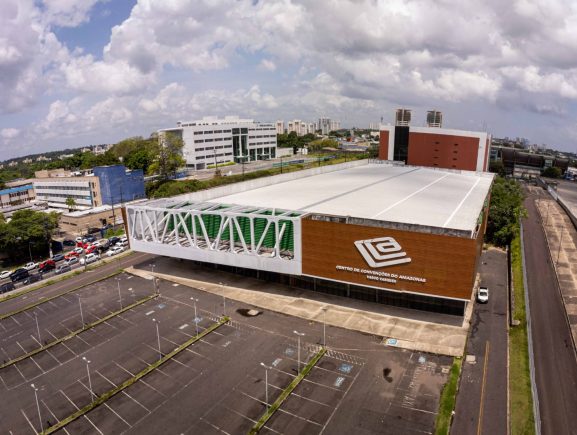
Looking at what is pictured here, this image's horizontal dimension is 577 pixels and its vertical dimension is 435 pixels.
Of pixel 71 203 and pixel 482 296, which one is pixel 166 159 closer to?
pixel 71 203

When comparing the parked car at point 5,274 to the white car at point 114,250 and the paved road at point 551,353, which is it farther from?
the paved road at point 551,353

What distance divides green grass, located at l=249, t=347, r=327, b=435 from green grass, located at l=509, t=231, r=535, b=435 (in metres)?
18.2

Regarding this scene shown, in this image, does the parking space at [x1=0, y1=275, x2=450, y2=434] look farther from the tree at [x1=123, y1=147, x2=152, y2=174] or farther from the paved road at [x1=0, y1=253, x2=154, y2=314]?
the tree at [x1=123, y1=147, x2=152, y2=174]

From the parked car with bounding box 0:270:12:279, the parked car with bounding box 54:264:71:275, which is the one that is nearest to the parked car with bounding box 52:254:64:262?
the parked car with bounding box 54:264:71:275

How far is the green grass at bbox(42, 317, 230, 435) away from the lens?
33.7m

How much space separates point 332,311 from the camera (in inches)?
2079

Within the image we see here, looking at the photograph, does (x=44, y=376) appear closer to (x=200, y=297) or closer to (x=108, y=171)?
(x=200, y=297)

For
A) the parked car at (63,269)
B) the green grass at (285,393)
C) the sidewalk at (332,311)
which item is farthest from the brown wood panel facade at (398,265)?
the parked car at (63,269)

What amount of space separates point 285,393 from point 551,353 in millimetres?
29922

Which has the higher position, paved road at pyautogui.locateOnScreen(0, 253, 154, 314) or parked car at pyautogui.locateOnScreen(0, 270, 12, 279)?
paved road at pyautogui.locateOnScreen(0, 253, 154, 314)

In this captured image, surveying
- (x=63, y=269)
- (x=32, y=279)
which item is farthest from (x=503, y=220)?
(x=32, y=279)

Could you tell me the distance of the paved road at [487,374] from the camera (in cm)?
3291

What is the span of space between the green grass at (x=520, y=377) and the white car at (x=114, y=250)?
71910 millimetres

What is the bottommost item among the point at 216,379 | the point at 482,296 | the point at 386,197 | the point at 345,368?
the point at 216,379
